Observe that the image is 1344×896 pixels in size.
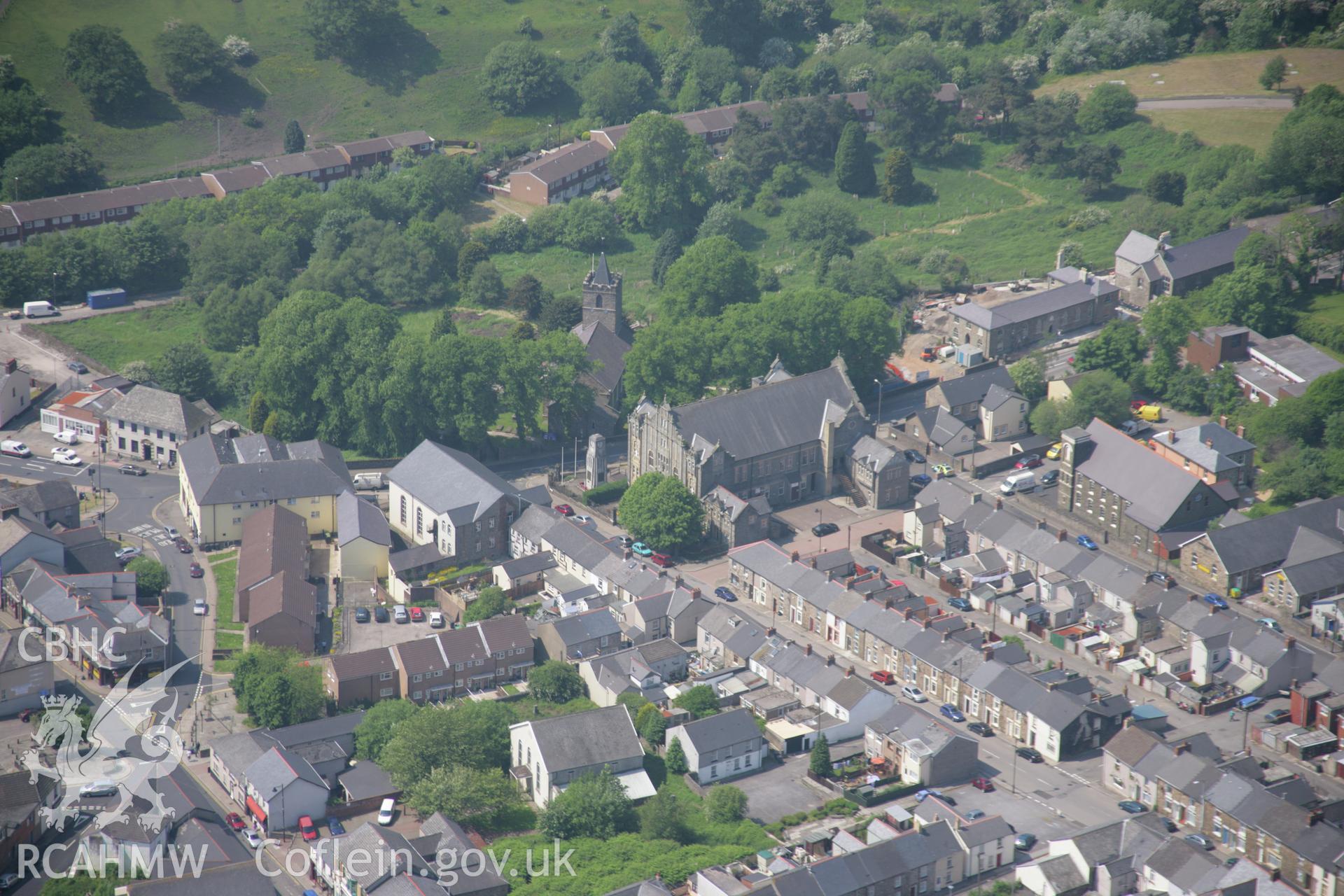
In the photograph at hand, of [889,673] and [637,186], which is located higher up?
[637,186]

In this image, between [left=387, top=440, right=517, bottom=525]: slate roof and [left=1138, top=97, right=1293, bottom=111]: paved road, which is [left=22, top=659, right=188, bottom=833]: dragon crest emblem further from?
[left=1138, top=97, right=1293, bottom=111]: paved road

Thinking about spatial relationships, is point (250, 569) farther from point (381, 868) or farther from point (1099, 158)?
point (1099, 158)

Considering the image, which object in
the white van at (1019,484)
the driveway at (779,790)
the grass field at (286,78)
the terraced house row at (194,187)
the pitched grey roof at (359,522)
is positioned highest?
the grass field at (286,78)

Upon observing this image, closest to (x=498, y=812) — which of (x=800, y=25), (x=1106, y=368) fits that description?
(x=1106, y=368)

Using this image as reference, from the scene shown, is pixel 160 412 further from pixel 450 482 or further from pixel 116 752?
pixel 116 752

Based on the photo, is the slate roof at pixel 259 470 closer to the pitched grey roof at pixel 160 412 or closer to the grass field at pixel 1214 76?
the pitched grey roof at pixel 160 412

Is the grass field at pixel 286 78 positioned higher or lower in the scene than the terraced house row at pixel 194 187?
higher

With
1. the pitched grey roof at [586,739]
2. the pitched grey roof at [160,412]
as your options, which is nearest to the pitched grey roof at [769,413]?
the pitched grey roof at [586,739]
